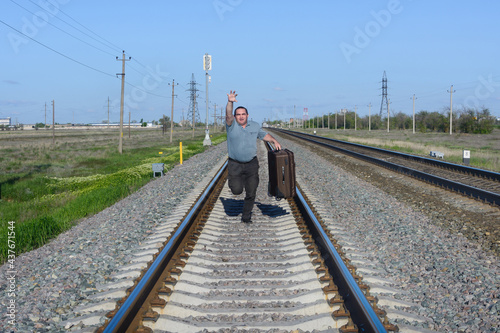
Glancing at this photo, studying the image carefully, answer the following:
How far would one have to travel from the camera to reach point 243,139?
7152 millimetres

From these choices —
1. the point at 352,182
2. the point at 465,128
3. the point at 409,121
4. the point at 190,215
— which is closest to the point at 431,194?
the point at 352,182

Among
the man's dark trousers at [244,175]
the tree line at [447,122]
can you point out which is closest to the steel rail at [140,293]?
the man's dark trousers at [244,175]

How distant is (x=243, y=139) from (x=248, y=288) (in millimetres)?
3037

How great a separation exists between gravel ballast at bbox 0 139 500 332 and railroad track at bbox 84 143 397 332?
55 cm

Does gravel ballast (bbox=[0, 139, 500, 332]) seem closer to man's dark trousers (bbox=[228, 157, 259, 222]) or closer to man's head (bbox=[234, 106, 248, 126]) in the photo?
man's dark trousers (bbox=[228, 157, 259, 222])

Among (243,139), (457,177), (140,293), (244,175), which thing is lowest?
(140,293)

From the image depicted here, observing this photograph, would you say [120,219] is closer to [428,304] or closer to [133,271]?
[133,271]

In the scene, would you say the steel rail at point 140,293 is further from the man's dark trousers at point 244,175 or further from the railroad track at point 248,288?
the man's dark trousers at point 244,175

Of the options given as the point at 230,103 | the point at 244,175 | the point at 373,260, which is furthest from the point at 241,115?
the point at 373,260

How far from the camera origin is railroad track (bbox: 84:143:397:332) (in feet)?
12.3

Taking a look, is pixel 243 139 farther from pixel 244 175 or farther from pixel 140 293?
pixel 140 293

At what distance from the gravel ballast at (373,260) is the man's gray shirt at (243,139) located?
6.17 feet

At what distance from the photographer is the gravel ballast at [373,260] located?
4.13 metres

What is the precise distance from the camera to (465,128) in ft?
253
